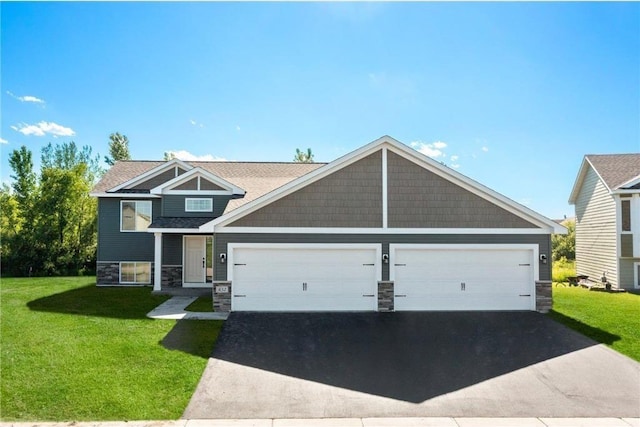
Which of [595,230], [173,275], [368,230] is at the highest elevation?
[368,230]

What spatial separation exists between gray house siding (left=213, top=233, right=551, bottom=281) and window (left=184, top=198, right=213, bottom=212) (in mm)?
4959

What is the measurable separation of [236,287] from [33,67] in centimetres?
1572

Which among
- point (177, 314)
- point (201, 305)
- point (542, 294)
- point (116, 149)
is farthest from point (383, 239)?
point (116, 149)

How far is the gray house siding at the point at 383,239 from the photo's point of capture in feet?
35.0

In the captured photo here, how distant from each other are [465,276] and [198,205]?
1094cm

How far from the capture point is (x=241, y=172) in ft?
61.3

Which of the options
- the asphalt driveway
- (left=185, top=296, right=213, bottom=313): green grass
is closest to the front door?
(left=185, top=296, right=213, bottom=313): green grass

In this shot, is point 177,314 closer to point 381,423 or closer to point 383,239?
point 383,239

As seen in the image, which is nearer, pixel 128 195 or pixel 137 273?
pixel 128 195

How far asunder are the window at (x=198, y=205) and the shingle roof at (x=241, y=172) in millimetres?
1572

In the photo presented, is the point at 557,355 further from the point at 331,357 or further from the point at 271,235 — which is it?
the point at 271,235

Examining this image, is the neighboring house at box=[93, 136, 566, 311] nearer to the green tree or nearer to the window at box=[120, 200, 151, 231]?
the window at box=[120, 200, 151, 231]

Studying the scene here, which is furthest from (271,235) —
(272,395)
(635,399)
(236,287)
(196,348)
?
(635,399)

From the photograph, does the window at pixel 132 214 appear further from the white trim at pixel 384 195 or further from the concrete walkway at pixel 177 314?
the white trim at pixel 384 195
